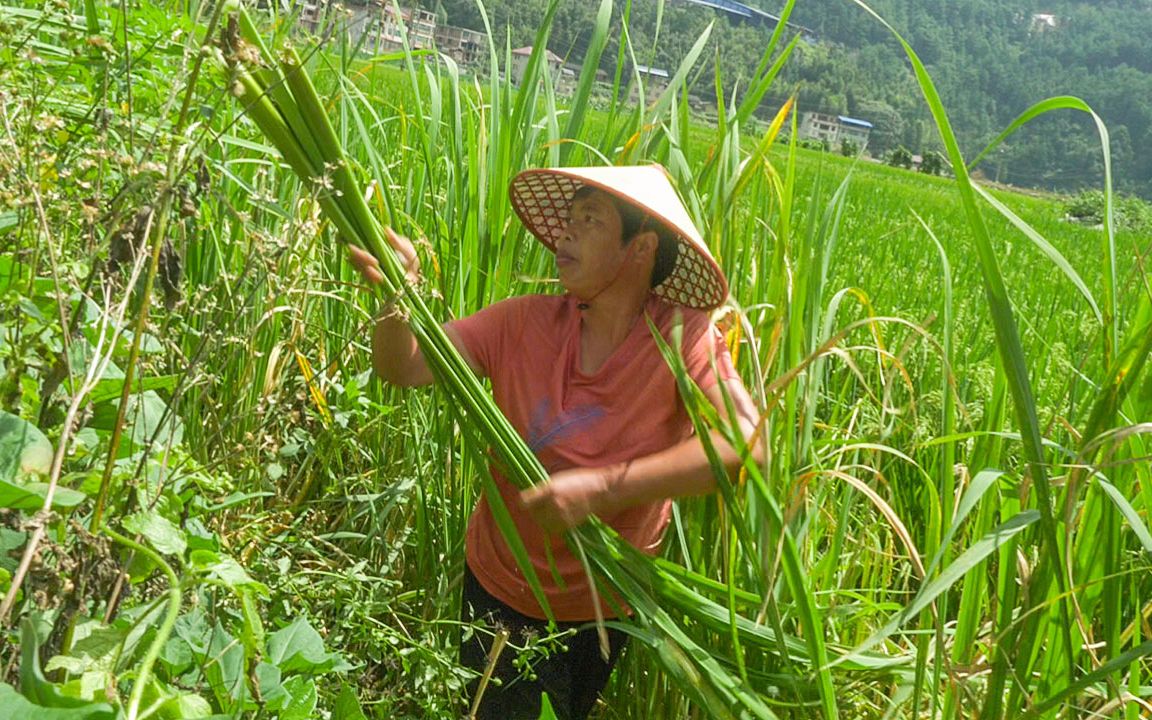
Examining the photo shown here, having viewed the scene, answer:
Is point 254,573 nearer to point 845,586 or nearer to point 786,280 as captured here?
point 786,280

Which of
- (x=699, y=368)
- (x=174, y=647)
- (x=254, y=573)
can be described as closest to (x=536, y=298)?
(x=699, y=368)

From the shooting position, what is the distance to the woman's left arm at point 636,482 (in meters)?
1.39

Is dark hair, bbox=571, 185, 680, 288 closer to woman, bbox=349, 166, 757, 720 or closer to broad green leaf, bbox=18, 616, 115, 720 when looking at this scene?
woman, bbox=349, 166, 757, 720

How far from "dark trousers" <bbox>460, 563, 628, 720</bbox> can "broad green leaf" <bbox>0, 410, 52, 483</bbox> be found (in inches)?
33.5

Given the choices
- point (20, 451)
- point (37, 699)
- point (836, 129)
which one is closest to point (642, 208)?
point (20, 451)

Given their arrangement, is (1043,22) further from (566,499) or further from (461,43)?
(566,499)

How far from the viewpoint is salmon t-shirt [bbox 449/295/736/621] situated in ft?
5.30

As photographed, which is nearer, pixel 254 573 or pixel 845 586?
pixel 254 573

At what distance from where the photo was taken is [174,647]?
988 mm

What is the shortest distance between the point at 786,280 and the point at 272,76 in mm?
789

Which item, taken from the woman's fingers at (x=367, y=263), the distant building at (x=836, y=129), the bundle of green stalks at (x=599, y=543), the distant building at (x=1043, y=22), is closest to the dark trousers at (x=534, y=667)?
the bundle of green stalks at (x=599, y=543)

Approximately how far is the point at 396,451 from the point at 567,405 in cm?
60

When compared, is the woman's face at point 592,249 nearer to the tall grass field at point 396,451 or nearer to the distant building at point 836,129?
the tall grass field at point 396,451

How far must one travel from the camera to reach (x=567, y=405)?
5.45 ft
